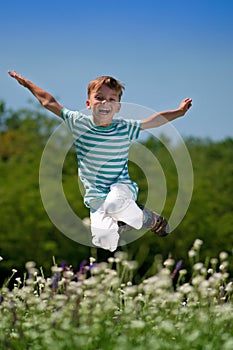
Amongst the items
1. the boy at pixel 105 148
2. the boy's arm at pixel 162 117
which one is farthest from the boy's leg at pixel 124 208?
the boy's arm at pixel 162 117

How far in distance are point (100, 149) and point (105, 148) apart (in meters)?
0.04

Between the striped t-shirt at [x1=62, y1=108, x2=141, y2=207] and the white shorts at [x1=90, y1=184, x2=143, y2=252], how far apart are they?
0.30 feet

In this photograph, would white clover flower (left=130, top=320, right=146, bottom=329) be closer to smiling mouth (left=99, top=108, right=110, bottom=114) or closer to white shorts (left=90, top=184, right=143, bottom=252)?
white shorts (left=90, top=184, right=143, bottom=252)

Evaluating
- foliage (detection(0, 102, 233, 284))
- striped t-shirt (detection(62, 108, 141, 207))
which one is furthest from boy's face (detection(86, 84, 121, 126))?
foliage (detection(0, 102, 233, 284))

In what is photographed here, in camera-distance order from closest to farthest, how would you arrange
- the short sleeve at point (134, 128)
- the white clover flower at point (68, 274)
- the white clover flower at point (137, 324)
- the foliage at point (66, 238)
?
1. the white clover flower at point (137, 324)
2. the white clover flower at point (68, 274)
3. the short sleeve at point (134, 128)
4. the foliage at point (66, 238)

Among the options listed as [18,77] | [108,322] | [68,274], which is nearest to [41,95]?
[18,77]

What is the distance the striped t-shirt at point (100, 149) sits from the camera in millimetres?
5367

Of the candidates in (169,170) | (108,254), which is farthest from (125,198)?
(169,170)

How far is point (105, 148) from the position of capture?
17.6 feet

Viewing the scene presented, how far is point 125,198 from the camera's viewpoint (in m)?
5.25

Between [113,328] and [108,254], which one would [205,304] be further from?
[108,254]

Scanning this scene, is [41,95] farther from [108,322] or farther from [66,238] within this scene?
[66,238]

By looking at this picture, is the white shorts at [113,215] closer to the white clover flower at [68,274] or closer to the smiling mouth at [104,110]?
the white clover flower at [68,274]

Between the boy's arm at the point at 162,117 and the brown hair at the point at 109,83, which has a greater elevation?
the brown hair at the point at 109,83
